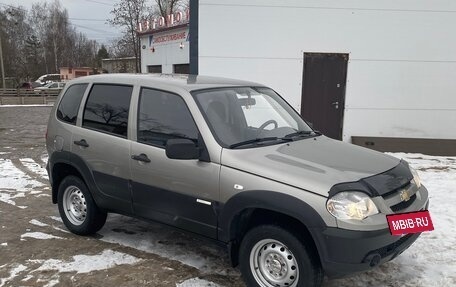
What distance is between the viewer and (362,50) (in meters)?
9.97

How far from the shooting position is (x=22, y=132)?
570 inches

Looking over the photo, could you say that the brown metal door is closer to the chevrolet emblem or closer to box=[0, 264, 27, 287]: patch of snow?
the chevrolet emblem

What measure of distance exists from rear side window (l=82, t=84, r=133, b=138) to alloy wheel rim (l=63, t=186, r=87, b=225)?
32.5 inches

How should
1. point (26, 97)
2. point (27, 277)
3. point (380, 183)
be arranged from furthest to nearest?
1. point (26, 97)
2. point (27, 277)
3. point (380, 183)

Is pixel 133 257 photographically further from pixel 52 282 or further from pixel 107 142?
pixel 107 142

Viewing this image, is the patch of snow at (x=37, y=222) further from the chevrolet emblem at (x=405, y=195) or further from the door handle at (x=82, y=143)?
the chevrolet emblem at (x=405, y=195)

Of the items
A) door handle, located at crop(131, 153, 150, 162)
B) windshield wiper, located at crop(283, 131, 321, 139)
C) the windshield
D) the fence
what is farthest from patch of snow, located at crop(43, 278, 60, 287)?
the fence

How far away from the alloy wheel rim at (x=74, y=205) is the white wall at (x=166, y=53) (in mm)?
13661

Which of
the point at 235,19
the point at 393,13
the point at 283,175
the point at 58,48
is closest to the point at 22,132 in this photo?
the point at 235,19

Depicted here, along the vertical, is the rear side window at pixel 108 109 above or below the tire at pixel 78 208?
above

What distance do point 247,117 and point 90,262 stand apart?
83.5 inches

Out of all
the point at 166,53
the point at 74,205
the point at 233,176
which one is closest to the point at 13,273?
the point at 74,205

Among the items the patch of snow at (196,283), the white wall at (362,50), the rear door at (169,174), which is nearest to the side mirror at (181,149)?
the rear door at (169,174)

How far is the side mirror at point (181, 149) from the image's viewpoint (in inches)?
140
